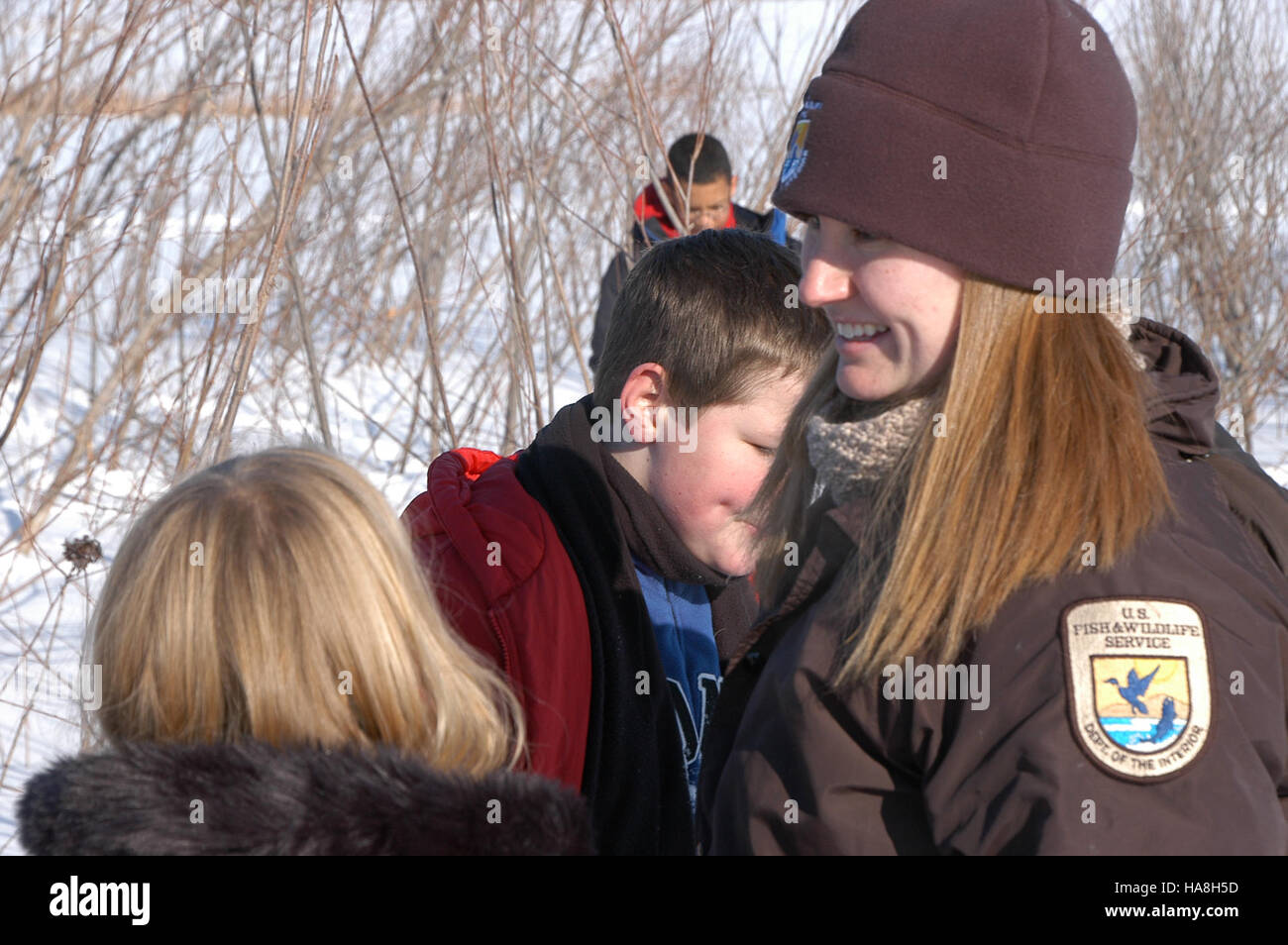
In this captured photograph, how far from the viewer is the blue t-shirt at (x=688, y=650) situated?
2195 millimetres

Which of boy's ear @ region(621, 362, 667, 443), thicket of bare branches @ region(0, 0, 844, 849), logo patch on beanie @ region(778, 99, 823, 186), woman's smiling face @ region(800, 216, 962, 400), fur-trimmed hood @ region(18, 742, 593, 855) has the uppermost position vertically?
thicket of bare branches @ region(0, 0, 844, 849)

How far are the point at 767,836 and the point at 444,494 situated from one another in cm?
96

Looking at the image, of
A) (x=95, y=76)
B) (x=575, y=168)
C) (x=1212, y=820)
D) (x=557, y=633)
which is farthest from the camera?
(x=575, y=168)

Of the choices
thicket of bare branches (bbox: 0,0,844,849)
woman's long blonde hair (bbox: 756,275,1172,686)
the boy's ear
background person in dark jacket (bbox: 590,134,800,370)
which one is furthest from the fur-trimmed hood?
background person in dark jacket (bbox: 590,134,800,370)

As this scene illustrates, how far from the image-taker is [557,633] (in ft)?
6.31

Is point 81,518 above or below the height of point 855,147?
above

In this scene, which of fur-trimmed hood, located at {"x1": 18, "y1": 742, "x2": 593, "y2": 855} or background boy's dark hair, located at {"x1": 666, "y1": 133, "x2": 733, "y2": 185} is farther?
background boy's dark hair, located at {"x1": 666, "y1": 133, "x2": 733, "y2": 185}

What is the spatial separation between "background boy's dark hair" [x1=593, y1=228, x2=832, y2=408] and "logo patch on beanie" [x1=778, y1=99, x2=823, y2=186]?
63 centimetres

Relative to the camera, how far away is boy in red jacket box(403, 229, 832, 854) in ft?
6.33

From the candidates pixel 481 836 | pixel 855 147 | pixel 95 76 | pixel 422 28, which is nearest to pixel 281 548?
pixel 481 836

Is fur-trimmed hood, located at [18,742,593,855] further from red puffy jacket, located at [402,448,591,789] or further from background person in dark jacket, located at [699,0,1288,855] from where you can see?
red puffy jacket, located at [402,448,591,789]

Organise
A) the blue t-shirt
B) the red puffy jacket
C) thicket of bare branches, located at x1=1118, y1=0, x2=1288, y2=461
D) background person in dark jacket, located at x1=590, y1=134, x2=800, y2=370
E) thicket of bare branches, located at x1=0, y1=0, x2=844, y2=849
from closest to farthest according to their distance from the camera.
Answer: the red puffy jacket → the blue t-shirt → thicket of bare branches, located at x1=0, y1=0, x2=844, y2=849 → background person in dark jacket, located at x1=590, y1=134, x2=800, y2=370 → thicket of bare branches, located at x1=1118, y1=0, x2=1288, y2=461

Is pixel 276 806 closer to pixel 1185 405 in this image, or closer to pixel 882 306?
pixel 882 306

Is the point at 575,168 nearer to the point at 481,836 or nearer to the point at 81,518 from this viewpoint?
the point at 81,518
